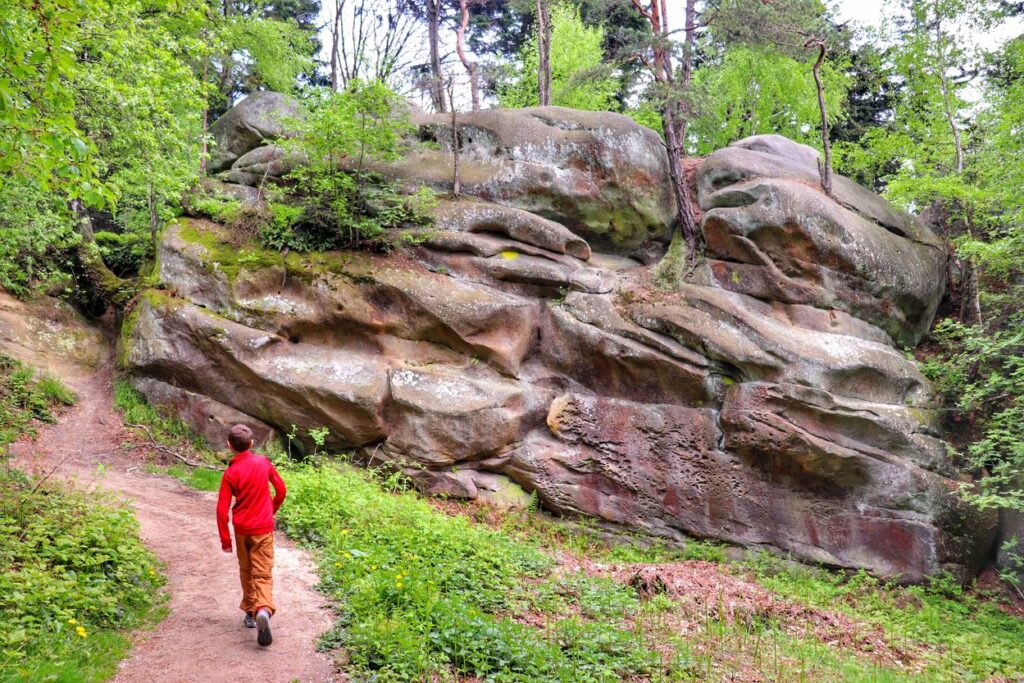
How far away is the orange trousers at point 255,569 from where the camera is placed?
5.73 metres

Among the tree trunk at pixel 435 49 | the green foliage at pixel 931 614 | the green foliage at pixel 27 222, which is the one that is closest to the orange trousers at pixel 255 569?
the green foliage at pixel 27 222

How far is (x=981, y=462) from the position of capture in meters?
11.5

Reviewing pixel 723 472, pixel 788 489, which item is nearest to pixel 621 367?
pixel 723 472

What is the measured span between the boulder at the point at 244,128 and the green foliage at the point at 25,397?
8004 millimetres

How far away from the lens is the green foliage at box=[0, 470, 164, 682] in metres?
4.86

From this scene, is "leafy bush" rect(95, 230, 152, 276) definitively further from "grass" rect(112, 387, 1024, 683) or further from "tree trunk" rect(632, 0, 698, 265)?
"tree trunk" rect(632, 0, 698, 265)

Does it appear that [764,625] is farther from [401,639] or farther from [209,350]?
[209,350]

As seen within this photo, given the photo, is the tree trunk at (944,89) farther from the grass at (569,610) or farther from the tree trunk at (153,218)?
the tree trunk at (153,218)

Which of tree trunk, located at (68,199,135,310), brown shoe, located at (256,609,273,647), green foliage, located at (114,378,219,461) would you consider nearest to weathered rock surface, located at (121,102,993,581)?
green foliage, located at (114,378,219,461)

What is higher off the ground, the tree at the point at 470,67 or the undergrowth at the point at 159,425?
the tree at the point at 470,67

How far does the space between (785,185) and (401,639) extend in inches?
519

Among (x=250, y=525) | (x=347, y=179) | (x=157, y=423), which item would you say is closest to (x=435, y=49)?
(x=347, y=179)

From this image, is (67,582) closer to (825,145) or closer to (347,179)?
(347,179)

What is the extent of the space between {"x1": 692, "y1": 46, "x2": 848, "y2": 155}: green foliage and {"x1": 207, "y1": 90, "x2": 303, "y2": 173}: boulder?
50.5 ft
